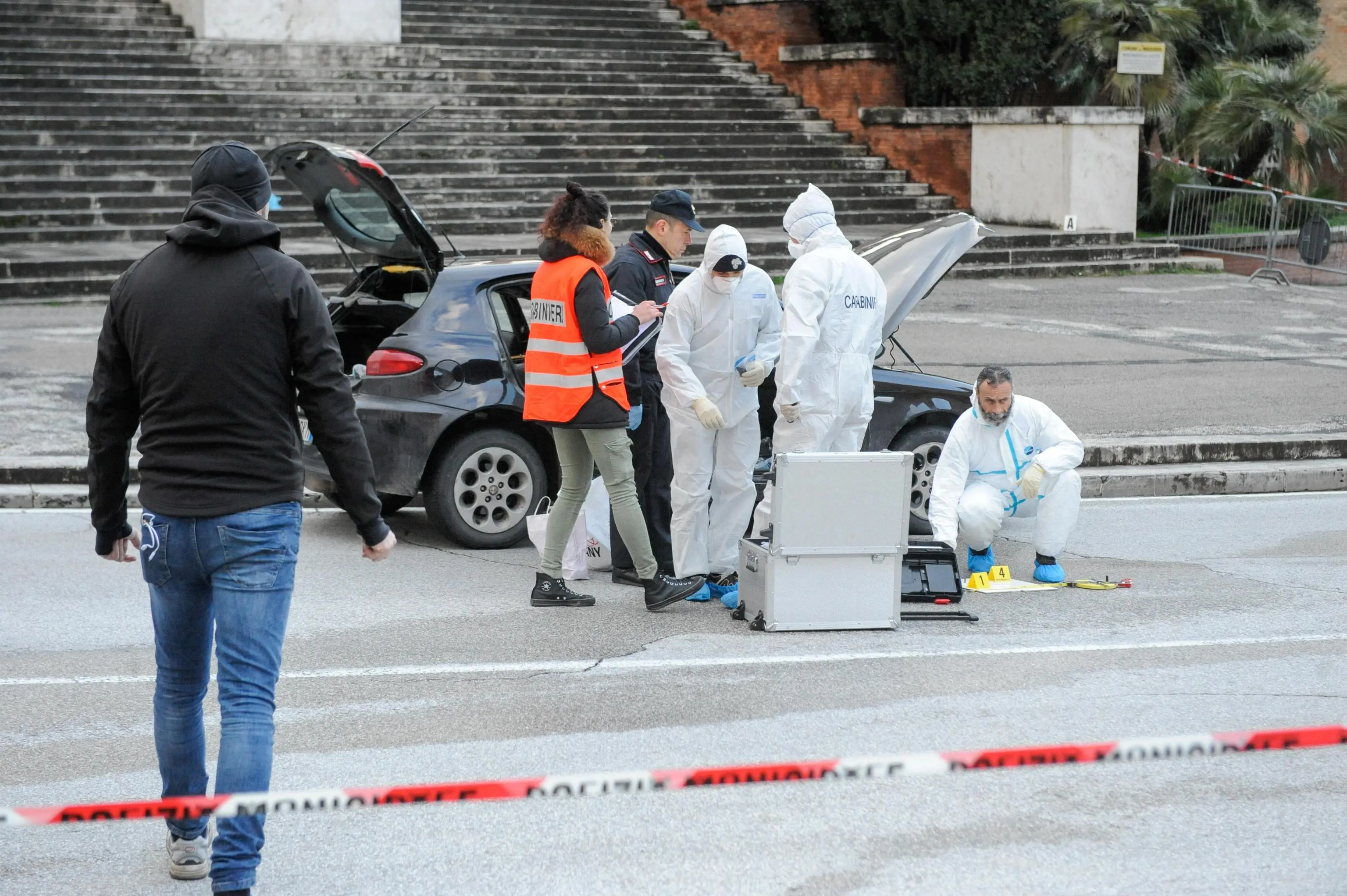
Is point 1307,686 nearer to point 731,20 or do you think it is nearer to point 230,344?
point 230,344

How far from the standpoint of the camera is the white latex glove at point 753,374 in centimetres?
756

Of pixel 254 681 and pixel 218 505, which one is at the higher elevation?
pixel 218 505

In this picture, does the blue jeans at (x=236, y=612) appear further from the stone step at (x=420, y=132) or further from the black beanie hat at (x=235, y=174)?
the stone step at (x=420, y=132)

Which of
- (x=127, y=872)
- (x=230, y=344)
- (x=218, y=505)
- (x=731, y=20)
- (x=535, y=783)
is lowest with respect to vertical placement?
(x=127, y=872)

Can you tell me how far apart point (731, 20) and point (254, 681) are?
25.7m

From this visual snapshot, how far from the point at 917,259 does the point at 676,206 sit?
6.54 feet

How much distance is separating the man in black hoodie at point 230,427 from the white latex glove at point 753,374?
11.9 ft

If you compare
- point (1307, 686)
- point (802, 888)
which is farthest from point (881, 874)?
point (1307, 686)

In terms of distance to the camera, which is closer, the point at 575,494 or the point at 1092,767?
the point at 1092,767

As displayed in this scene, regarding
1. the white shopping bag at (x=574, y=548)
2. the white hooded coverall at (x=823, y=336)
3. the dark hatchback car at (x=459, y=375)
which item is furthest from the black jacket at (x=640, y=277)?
the dark hatchback car at (x=459, y=375)

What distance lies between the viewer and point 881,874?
4.39 m

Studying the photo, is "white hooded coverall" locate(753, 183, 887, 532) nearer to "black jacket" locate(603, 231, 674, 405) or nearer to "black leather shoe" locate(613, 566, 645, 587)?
"black jacket" locate(603, 231, 674, 405)

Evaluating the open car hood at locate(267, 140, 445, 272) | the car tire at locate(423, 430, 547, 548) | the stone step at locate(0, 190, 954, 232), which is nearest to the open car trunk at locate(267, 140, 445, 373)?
the open car hood at locate(267, 140, 445, 272)

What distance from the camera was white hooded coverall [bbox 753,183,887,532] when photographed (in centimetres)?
759
